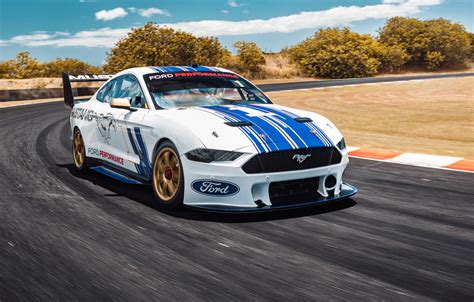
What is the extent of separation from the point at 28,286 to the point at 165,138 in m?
2.44

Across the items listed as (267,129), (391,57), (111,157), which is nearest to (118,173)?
(111,157)

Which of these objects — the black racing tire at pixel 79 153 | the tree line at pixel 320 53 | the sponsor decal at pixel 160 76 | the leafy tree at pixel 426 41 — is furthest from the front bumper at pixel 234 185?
the leafy tree at pixel 426 41

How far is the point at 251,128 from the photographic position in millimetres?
5684

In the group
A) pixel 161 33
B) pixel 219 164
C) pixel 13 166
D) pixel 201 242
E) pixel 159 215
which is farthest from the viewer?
pixel 161 33

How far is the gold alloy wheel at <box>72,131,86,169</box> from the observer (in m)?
8.23

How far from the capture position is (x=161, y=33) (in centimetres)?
4353

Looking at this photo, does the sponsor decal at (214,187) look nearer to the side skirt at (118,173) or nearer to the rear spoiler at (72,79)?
the side skirt at (118,173)

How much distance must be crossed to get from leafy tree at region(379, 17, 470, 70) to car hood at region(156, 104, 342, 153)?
5749 cm

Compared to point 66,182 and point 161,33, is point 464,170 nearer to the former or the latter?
point 66,182

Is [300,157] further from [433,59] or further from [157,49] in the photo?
[433,59]

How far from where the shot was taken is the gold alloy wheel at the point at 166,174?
19.4 feet

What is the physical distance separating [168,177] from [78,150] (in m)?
2.92

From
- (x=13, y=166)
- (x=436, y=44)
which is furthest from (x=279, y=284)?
(x=436, y=44)

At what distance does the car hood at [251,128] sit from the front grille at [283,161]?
0.17ft
